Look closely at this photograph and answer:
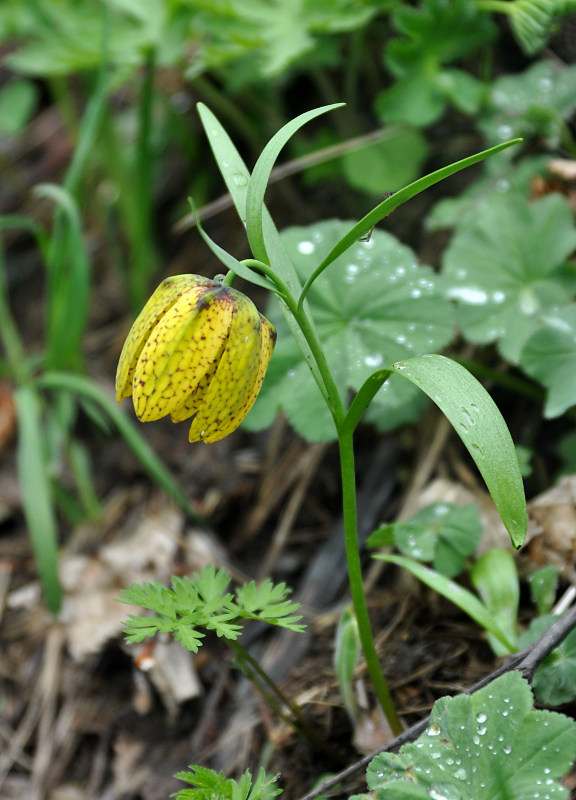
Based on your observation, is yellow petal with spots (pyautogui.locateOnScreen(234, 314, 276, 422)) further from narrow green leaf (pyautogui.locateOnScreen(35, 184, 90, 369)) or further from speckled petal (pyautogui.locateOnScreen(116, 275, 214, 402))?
narrow green leaf (pyautogui.locateOnScreen(35, 184, 90, 369))

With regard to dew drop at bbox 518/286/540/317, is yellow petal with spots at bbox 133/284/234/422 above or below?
above

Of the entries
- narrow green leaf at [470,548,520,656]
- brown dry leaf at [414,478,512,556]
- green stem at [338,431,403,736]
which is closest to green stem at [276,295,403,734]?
green stem at [338,431,403,736]

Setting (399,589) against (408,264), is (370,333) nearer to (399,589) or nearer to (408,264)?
(408,264)

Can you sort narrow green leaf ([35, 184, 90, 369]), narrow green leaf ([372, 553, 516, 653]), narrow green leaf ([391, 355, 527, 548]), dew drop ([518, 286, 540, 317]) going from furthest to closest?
narrow green leaf ([35, 184, 90, 369]) → dew drop ([518, 286, 540, 317]) → narrow green leaf ([372, 553, 516, 653]) → narrow green leaf ([391, 355, 527, 548])

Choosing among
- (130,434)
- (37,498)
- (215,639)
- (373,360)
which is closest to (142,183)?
(130,434)

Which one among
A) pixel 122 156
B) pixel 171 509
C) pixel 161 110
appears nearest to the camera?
pixel 171 509

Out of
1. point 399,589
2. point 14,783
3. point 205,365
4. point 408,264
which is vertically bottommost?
point 14,783

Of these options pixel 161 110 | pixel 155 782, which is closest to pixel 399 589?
pixel 155 782
